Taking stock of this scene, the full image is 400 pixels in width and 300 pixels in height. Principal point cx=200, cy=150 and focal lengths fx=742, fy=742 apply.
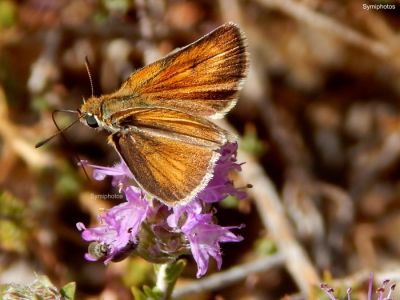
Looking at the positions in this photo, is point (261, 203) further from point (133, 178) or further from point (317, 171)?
point (133, 178)

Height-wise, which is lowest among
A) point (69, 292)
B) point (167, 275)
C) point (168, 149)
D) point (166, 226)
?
point (167, 275)

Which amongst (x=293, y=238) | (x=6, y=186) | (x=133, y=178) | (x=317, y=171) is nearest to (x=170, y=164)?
(x=133, y=178)

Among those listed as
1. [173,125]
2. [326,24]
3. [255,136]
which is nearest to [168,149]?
[173,125]

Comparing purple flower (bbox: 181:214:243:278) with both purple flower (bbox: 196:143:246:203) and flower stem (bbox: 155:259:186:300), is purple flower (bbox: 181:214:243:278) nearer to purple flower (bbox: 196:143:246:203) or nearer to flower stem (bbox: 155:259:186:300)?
purple flower (bbox: 196:143:246:203)

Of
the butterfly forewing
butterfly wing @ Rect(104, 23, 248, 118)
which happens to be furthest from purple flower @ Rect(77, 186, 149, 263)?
butterfly wing @ Rect(104, 23, 248, 118)

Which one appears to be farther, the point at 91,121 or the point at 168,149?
the point at 91,121

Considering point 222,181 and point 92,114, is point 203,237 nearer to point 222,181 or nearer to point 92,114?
point 222,181
